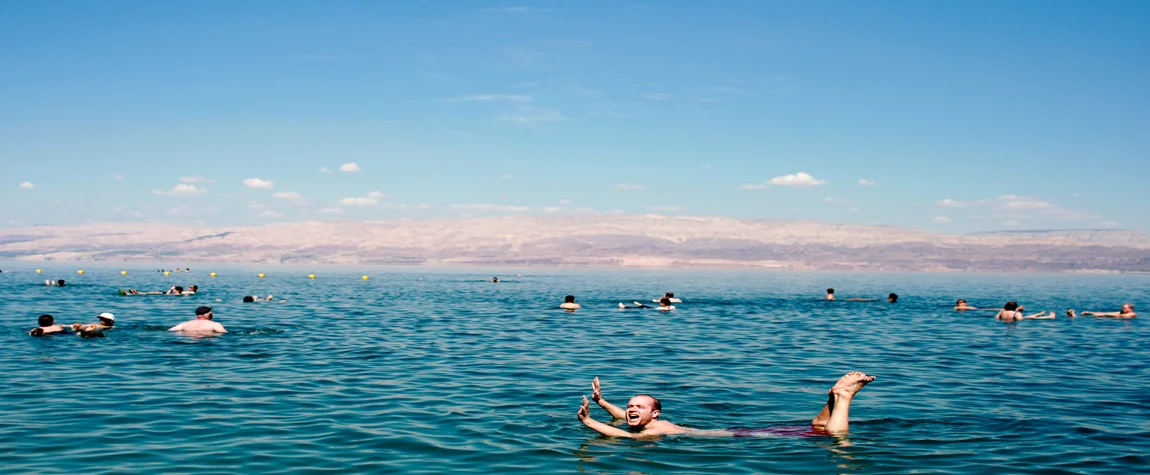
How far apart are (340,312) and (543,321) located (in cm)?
1054

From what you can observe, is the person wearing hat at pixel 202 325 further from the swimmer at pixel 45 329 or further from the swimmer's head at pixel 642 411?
the swimmer's head at pixel 642 411

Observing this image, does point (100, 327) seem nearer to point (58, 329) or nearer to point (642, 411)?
point (58, 329)

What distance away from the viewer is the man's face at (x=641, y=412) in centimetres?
1331

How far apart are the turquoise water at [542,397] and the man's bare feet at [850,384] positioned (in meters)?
0.73

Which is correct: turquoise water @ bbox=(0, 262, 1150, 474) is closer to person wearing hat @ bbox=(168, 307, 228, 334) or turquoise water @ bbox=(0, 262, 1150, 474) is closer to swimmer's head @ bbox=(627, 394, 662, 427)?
swimmer's head @ bbox=(627, 394, 662, 427)

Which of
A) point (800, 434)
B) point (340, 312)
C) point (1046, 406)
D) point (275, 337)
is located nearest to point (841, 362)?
point (1046, 406)

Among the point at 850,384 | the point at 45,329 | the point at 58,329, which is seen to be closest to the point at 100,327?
the point at 58,329

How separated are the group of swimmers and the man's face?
57.9 ft

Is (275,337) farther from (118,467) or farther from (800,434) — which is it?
(800,434)

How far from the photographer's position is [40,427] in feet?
44.0

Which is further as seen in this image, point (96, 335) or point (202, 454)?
point (96, 335)

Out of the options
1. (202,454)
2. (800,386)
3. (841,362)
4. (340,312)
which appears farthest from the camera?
(340,312)

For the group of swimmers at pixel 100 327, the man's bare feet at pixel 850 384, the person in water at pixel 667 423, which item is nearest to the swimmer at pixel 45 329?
the group of swimmers at pixel 100 327

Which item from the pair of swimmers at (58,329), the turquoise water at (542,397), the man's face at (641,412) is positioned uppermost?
the pair of swimmers at (58,329)
